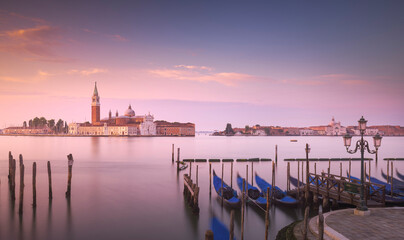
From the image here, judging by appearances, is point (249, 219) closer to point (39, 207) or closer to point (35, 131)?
point (39, 207)

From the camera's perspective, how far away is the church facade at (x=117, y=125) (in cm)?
11981

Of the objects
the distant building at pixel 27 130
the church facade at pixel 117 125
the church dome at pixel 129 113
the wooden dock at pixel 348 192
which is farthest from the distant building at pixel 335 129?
the wooden dock at pixel 348 192

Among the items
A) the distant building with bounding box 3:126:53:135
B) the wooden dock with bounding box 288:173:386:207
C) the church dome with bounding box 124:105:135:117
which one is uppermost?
the church dome with bounding box 124:105:135:117

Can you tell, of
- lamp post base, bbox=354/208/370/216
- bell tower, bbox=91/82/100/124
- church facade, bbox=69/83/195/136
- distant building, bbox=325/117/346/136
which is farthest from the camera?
distant building, bbox=325/117/346/136

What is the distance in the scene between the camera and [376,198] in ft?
37.5

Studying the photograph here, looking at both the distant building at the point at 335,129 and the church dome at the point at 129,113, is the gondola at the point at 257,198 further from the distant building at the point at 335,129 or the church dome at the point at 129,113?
the distant building at the point at 335,129

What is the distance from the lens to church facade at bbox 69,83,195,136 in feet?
393

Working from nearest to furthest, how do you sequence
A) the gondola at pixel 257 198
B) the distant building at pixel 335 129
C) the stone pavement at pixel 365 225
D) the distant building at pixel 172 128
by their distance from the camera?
the stone pavement at pixel 365 225 → the gondola at pixel 257 198 → the distant building at pixel 172 128 → the distant building at pixel 335 129

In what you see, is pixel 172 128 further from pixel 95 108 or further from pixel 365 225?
pixel 365 225

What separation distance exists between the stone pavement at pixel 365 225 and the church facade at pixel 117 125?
11420 centimetres

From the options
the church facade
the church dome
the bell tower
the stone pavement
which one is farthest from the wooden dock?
the church dome

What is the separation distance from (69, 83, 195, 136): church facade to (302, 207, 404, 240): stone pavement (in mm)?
114198

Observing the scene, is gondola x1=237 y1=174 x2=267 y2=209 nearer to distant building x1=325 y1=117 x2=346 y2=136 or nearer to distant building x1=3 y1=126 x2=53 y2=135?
distant building x1=3 y1=126 x2=53 y2=135

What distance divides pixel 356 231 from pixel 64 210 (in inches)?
448
